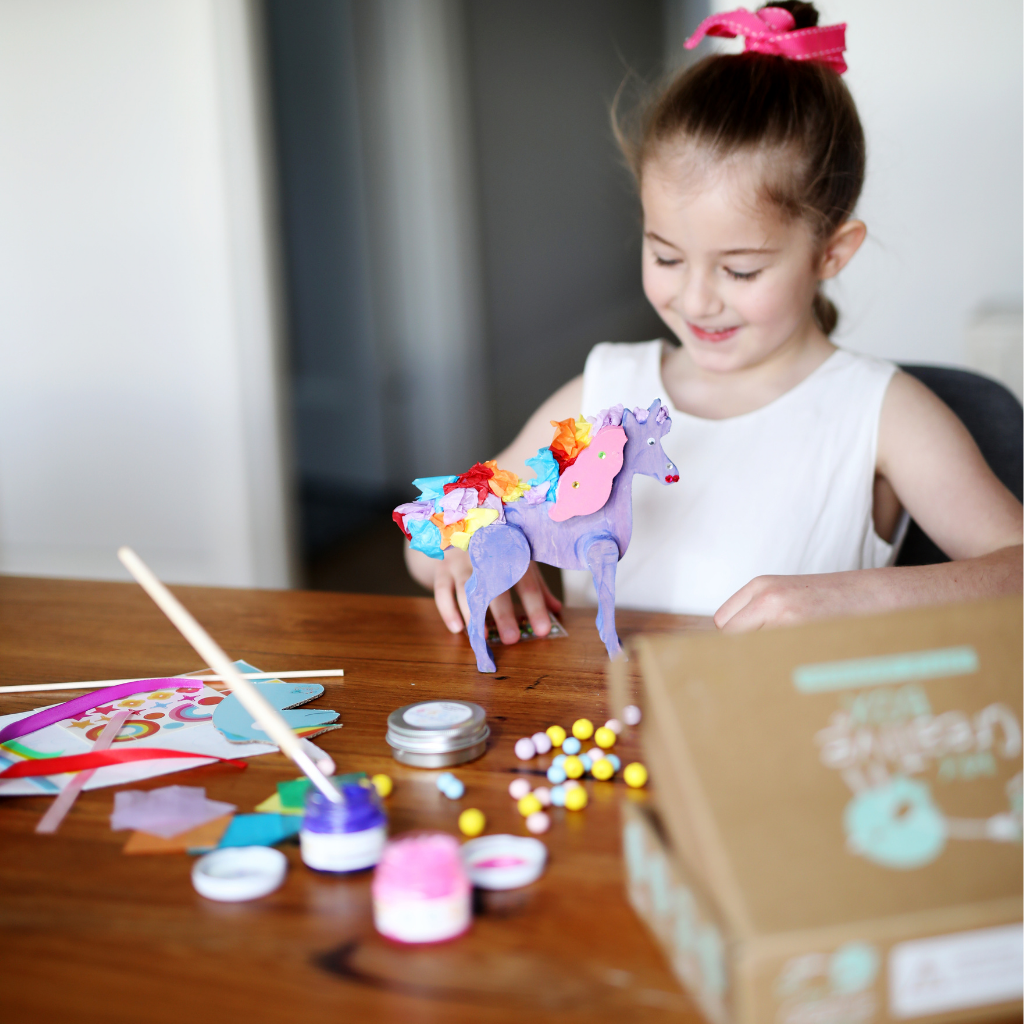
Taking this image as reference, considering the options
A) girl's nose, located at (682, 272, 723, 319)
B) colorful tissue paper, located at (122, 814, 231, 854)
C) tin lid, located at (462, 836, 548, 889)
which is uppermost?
girl's nose, located at (682, 272, 723, 319)

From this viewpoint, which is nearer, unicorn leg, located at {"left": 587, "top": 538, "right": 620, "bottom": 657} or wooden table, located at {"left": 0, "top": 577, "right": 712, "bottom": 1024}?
wooden table, located at {"left": 0, "top": 577, "right": 712, "bottom": 1024}

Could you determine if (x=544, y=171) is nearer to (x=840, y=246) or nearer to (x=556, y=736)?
(x=840, y=246)

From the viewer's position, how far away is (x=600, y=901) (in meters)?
0.50

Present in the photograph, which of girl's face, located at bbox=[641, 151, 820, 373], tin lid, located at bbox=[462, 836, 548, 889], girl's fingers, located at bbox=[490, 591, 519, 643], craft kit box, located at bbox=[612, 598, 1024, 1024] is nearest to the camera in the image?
craft kit box, located at bbox=[612, 598, 1024, 1024]

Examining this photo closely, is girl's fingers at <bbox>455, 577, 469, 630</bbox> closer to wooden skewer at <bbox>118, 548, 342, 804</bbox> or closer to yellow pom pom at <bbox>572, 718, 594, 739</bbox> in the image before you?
yellow pom pom at <bbox>572, 718, 594, 739</bbox>

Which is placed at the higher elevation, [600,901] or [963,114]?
[963,114]

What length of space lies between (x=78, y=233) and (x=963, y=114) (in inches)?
85.1

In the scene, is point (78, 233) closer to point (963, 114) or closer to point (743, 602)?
point (963, 114)

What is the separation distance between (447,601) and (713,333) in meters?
0.44

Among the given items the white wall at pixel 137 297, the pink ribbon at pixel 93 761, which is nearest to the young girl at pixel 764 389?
the pink ribbon at pixel 93 761

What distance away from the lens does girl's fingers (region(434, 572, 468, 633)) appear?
937mm

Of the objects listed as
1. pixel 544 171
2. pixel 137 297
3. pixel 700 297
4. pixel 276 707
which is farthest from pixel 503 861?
pixel 544 171

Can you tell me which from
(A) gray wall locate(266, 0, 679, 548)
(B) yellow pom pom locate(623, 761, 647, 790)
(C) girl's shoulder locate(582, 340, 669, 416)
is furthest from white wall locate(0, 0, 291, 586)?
(B) yellow pom pom locate(623, 761, 647, 790)

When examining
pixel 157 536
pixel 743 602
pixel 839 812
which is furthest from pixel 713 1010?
pixel 157 536
